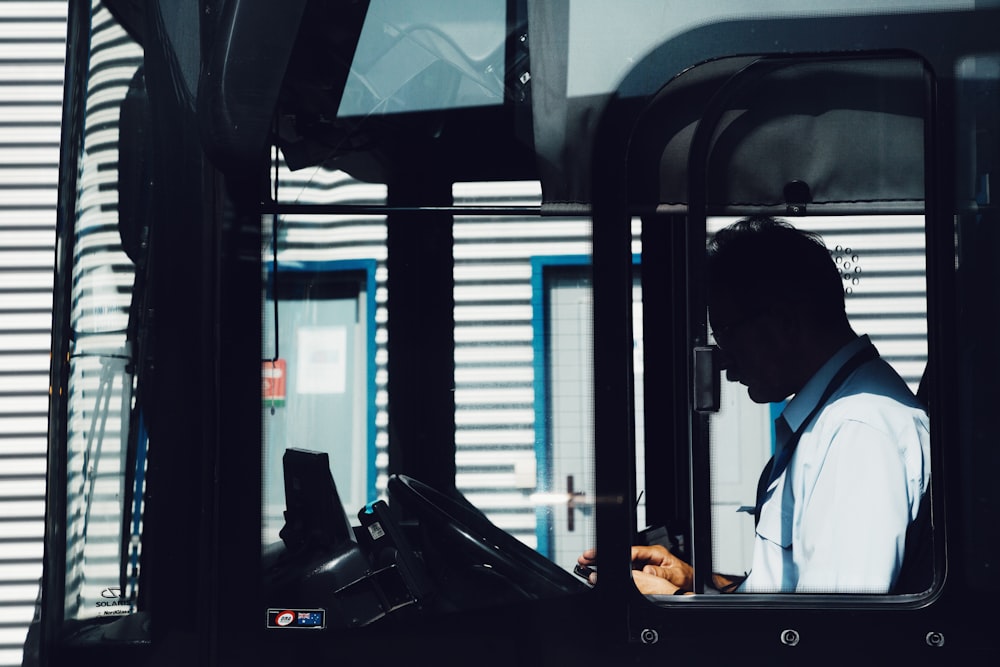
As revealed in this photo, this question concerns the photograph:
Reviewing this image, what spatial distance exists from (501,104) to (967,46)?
2.51ft

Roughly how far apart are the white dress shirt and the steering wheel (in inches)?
13.5

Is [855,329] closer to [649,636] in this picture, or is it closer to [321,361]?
[649,636]

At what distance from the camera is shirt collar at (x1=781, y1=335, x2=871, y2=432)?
5.50 ft

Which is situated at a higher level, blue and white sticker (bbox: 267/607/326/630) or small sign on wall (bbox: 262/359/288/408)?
small sign on wall (bbox: 262/359/288/408)

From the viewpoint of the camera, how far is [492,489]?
1.61 meters

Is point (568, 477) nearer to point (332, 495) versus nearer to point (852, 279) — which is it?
point (332, 495)

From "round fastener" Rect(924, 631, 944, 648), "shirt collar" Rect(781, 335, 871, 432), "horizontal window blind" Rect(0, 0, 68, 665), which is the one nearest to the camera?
"round fastener" Rect(924, 631, 944, 648)

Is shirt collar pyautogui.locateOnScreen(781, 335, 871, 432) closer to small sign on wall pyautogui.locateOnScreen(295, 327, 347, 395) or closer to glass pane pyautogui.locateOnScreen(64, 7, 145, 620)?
small sign on wall pyautogui.locateOnScreen(295, 327, 347, 395)

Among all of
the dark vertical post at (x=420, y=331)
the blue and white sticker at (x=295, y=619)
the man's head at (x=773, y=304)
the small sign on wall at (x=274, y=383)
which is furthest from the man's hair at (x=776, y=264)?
the blue and white sticker at (x=295, y=619)

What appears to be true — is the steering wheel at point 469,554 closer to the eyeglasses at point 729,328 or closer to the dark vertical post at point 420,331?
the dark vertical post at point 420,331

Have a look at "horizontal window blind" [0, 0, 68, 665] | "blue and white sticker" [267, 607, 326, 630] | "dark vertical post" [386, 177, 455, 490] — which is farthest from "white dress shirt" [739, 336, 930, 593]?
"horizontal window blind" [0, 0, 68, 665]

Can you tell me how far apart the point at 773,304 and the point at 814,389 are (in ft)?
0.55

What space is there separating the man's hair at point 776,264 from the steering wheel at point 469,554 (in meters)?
0.54

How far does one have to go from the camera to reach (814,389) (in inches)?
68.3
